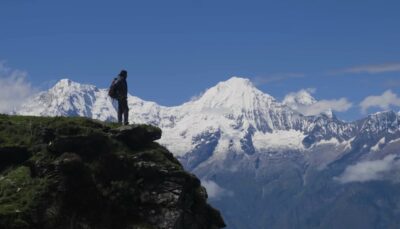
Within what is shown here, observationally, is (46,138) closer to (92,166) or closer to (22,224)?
(92,166)

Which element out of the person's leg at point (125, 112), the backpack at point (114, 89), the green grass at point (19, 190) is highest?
the backpack at point (114, 89)

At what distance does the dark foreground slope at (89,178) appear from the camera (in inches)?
1674

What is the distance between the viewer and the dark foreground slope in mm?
42531

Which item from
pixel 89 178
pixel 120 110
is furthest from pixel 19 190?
pixel 120 110

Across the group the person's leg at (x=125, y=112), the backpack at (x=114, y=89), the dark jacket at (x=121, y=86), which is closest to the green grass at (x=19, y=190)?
the backpack at (x=114, y=89)

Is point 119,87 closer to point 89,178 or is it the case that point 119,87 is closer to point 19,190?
point 89,178

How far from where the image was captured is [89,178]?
44344mm

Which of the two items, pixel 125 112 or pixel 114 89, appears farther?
pixel 125 112

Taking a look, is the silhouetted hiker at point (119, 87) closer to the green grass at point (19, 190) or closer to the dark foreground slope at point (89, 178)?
the dark foreground slope at point (89, 178)

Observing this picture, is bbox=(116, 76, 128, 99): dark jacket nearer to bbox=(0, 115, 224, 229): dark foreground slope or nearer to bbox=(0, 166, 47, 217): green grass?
bbox=(0, 115, 224, 229): dark foreground slope

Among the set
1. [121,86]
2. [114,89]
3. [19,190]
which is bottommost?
[19,190]

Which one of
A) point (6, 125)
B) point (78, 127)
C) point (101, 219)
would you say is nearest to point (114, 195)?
point (101, 219)

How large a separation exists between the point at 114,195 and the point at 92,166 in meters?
2.03

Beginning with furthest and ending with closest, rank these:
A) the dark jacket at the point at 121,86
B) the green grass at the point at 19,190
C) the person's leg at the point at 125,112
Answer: the person's leg at the point at 125,112 < the dark jacket at the point at 121,86 < the green grass at the point at 19,190
